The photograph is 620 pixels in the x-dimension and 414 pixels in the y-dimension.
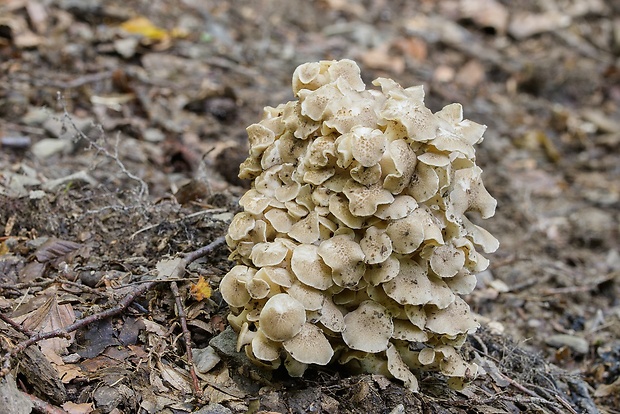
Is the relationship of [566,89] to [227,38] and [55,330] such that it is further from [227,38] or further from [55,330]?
[55,330]

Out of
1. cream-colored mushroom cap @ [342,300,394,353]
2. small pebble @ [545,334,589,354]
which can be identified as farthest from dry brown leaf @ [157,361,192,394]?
small pebble @ [545,334,589,354]

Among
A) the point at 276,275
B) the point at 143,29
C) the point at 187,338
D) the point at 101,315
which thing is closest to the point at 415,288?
the point at 276,275

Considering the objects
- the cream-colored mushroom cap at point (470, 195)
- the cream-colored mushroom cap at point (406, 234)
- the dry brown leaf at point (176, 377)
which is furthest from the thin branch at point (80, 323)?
the cream-colored mushroom cap at point (470, 195)

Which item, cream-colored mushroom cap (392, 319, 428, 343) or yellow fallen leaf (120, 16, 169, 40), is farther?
yellow fallen leaf (120, 16, 169, 40)

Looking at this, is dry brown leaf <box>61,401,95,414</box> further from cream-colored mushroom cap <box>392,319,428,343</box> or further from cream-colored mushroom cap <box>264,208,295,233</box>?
cream-colored mushroom cap <box>392,319,428,343</box>

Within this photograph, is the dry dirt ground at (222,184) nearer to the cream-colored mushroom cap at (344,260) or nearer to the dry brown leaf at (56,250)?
the dry brown leaf at (56,250)

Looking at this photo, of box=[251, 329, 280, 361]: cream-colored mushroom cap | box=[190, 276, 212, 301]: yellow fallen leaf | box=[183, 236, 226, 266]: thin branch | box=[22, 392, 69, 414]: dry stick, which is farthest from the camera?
box=[183, 236, 226, 266]: thin branch
